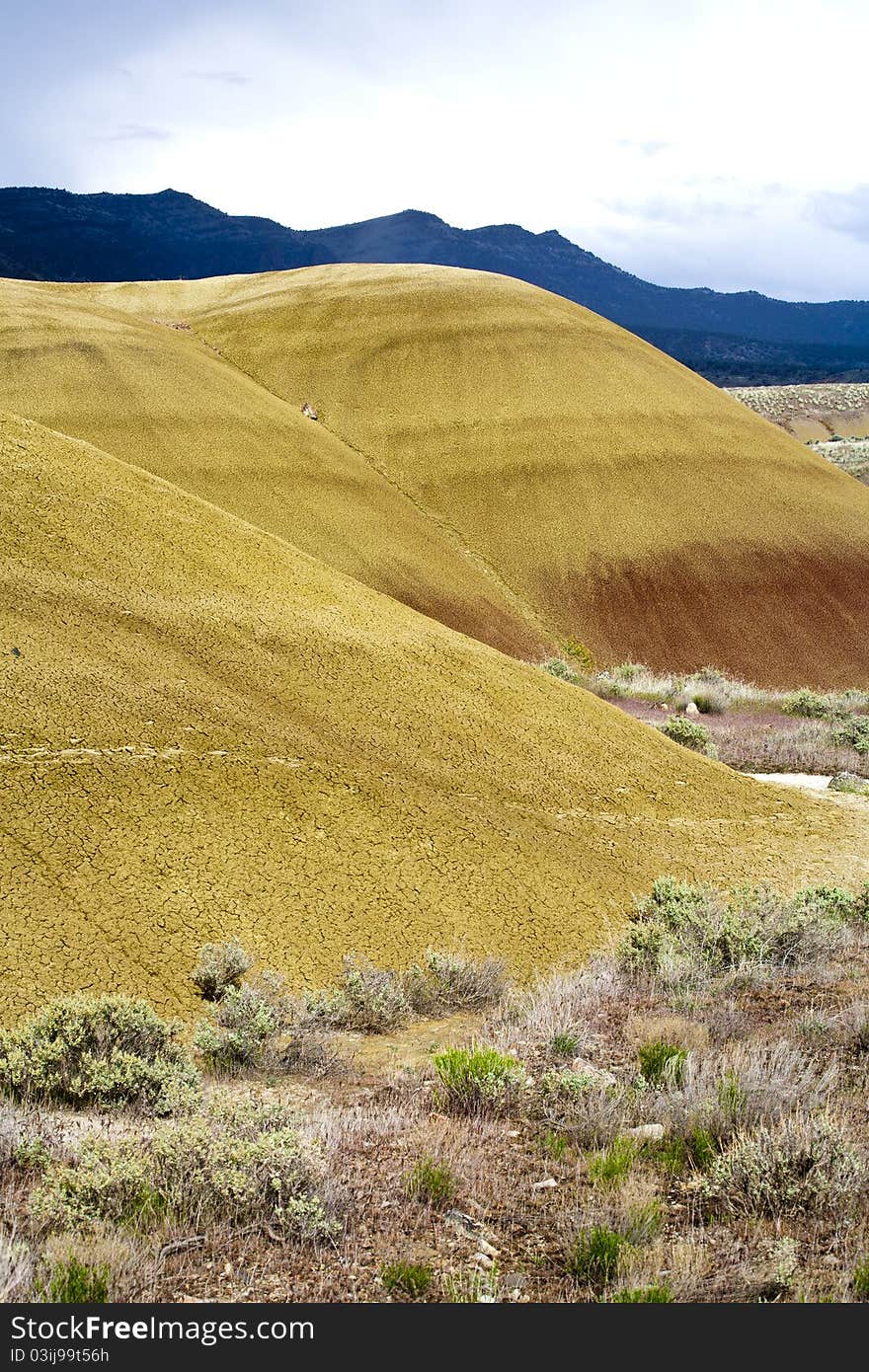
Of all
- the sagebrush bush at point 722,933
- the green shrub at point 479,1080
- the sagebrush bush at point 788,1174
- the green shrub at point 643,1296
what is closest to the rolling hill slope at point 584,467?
the sagebrush bush at point 722,933

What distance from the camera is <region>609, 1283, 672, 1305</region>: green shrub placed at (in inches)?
157

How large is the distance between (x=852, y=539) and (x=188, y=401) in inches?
Result: 941

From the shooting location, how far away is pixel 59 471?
11.8 m

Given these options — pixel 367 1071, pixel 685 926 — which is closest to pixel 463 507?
pixel 685 926

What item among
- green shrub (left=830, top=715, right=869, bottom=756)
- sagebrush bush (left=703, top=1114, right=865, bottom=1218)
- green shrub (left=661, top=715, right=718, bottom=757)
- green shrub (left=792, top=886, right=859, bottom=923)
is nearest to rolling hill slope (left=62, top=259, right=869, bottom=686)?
green shrub (left=830, top=715, right=869, bottom=756)

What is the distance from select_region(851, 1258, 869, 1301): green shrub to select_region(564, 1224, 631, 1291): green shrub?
0.87 m

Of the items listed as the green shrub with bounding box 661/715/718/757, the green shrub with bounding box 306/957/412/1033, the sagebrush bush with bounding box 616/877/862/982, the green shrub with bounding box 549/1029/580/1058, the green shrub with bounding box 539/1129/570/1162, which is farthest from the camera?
the green shrub with bounding box 661/715/718/757

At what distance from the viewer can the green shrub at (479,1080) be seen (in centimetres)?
572

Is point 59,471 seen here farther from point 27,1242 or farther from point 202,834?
point 27,1242

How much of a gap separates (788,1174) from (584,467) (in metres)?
34.2

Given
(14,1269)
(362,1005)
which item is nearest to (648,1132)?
(362,1005)

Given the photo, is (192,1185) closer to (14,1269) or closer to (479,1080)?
(14,1269)

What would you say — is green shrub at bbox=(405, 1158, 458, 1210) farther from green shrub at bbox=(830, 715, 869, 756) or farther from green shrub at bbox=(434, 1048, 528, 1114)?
green shrub at bbox=(830, 715, 869, 756)

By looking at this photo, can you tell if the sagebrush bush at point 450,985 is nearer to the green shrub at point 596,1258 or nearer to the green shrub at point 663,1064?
the green shrub at point 663,1064
